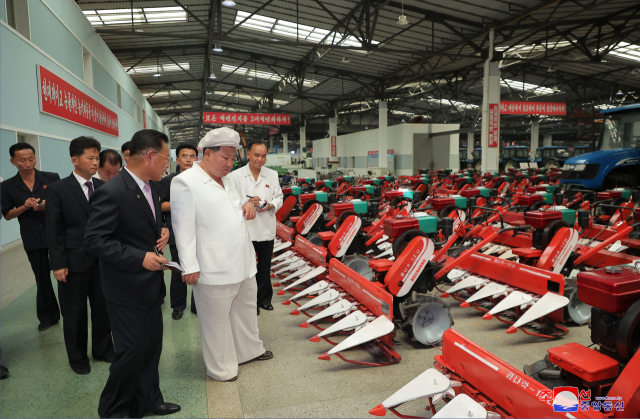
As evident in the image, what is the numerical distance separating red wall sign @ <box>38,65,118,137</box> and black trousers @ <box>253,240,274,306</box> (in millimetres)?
4884

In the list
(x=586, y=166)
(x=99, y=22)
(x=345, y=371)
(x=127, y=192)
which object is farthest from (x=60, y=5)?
(x=586, y=166)

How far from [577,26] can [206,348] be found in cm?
1456

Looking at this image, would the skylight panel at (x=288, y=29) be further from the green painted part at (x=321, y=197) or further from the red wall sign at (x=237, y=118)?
the green painted part at (x=321, y=197)

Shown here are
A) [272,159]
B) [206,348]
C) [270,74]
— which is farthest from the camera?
[270,74]

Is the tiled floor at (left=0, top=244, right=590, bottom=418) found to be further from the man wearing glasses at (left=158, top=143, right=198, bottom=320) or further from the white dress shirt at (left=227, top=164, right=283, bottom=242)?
the white dress shirt at (left=227, top=164, right=283, bottom=242)

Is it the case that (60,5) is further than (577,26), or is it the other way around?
(577,26)

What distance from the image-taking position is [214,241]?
2432 mm

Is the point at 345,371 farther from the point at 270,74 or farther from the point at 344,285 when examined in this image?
the point at 270,74

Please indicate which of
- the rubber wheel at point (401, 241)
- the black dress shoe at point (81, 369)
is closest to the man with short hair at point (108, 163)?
the black dress shoe at point (81, 369)

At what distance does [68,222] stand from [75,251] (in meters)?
0.20

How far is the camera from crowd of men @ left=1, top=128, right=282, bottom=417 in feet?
6.45

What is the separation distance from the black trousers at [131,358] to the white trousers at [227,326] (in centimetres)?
40

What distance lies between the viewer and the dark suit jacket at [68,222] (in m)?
2.59

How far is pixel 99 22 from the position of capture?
11.6 m
